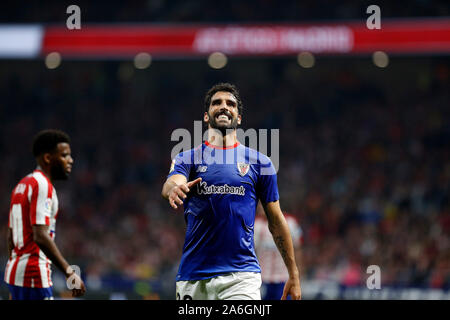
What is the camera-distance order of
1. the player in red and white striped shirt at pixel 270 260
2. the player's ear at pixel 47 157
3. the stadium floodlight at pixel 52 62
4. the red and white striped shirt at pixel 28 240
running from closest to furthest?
the red and white striped shirt at pixel 28 240 < the player's ear at pixel 47 157 < the player in red and white striped shirt at pixel 270 260 < the stadium floodlight at pixel 52 62

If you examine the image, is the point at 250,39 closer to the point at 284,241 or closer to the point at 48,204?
the point at 48,204

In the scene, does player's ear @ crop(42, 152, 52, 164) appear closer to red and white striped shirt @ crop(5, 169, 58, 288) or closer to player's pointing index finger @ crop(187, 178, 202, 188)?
red and white striped shirt @ crop(5, 169, 58, 288)

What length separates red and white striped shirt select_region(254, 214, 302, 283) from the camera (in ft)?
30.9

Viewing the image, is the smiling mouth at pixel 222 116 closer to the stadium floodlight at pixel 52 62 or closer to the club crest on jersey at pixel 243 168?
the club crest on jersey at pixel 243 168

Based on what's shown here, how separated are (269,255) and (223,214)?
4.98 metres

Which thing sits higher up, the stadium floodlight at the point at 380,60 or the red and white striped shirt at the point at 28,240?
the stadium floodlight at the point at 380,60

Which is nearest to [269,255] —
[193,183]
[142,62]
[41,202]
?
[41,202]

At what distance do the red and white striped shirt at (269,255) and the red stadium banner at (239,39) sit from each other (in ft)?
29.0

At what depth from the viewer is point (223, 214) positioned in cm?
470

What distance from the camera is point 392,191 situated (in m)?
17.5

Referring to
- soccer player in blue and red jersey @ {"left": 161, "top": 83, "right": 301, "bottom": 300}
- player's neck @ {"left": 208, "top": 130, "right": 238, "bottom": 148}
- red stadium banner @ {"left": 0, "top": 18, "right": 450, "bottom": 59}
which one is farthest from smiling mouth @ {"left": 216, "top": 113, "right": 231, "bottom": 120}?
red stadium banner @ {"left": 0, "top": 18, "right": 450, "bottom": 59}

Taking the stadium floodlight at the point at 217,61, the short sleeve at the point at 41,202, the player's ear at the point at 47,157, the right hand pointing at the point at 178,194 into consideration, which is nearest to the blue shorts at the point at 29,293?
the short sleeve at the point at 41,202

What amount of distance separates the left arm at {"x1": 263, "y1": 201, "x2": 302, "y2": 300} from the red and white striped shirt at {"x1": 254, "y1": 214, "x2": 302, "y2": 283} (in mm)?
4506

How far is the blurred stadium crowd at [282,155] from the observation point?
15.8m
